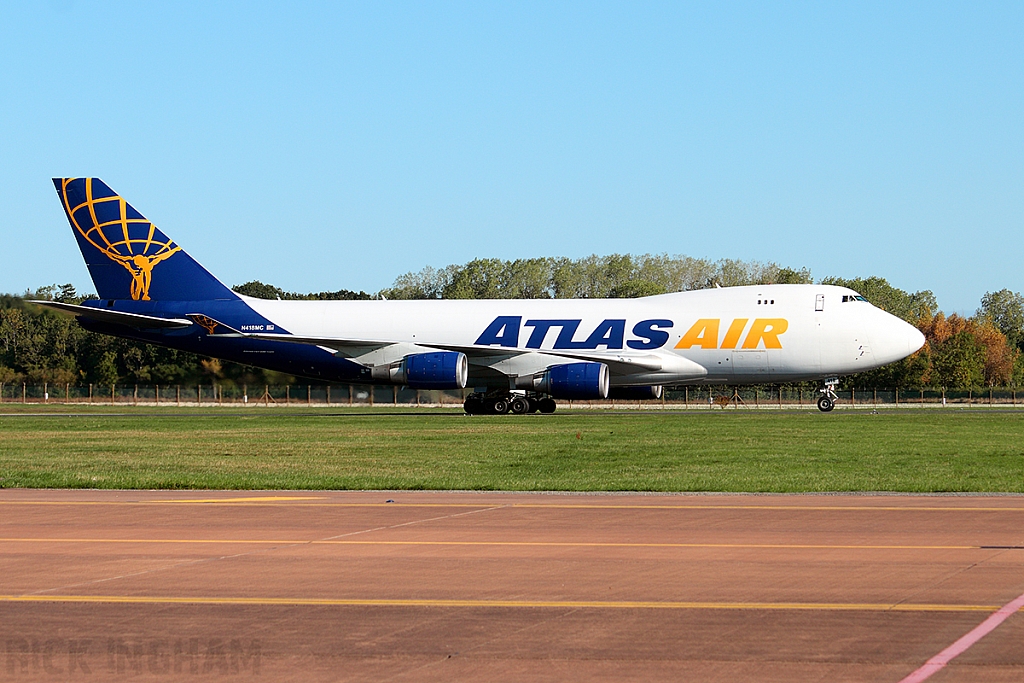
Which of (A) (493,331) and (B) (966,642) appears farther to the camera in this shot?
(A) (493,331)

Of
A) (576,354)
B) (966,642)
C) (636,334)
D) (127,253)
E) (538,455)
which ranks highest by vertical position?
(127,253)

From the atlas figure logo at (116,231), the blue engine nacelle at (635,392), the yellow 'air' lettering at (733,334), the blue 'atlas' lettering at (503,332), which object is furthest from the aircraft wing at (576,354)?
the atlas figure logo at (116,231)

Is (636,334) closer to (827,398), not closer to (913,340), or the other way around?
(827,398)

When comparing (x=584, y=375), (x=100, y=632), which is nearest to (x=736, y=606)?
(x=100, y=632)

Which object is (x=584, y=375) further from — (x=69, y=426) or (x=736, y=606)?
(x=736, y=606)

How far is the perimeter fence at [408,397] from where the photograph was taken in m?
64.2

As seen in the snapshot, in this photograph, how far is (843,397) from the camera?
239 ft

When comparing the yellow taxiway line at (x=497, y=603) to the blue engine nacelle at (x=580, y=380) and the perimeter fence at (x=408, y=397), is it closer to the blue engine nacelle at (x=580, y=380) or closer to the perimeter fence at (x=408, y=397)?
the blue engine nacelle at (x=580, y=380)

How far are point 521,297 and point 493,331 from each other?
7974 cm

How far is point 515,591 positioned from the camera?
9875 mm

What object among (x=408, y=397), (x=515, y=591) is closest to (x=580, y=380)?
(x=408, y=397)

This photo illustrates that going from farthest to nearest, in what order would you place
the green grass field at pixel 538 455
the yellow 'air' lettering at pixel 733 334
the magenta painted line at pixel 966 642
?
the yellow 'air' lettering at pixel 733 334 < the green grass field at pixel 538 455 < the magenta painted line at pixel 966 642

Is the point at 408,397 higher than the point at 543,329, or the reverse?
the point at 543,329

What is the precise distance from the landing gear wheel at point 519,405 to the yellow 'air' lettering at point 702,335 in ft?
20.7
